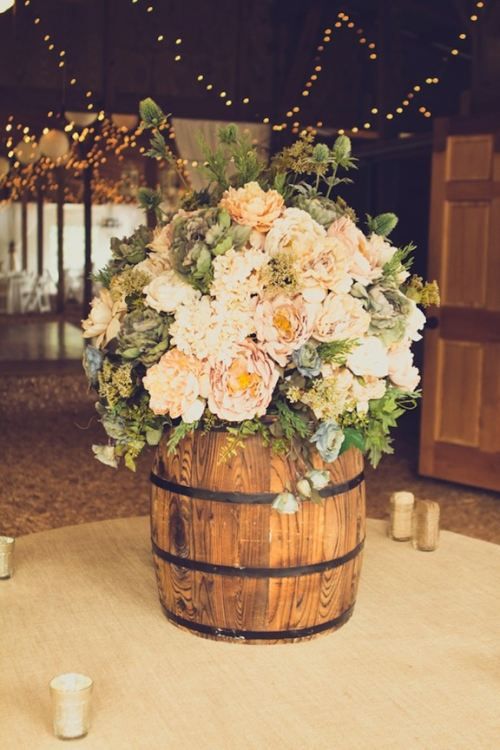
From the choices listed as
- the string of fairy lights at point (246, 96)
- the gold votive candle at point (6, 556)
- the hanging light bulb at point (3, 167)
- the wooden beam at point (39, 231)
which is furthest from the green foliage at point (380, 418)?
the wooden beam at point (39, 231)

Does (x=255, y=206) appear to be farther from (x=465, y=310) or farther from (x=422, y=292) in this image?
(x=465, y=310)

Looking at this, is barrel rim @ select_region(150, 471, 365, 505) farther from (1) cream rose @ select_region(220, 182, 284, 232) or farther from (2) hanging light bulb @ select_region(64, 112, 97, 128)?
(2) hanging light bulb @ select_region(64, 112, 97, 128)

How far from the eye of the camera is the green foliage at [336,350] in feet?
5.31

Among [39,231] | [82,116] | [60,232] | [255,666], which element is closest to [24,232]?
[39,231]

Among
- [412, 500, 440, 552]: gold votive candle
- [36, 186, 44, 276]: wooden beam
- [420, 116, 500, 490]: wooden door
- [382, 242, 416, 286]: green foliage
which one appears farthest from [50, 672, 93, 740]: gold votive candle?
[36, 186, 44, 276]: wooden beam

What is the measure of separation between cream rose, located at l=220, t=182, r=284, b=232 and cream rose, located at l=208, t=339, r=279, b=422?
0.19 m

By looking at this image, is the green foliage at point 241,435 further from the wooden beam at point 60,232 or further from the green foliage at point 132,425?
the wooden beam at point 60,232

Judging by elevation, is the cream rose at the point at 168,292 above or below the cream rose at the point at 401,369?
above

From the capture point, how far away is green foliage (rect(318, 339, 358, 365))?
63.7 inches

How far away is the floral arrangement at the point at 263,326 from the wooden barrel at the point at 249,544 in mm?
43

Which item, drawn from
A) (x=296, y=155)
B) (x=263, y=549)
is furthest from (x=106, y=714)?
(x=296, y=155)

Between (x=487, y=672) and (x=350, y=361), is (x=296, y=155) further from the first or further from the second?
(x=487, y=672)

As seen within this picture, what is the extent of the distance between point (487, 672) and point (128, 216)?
44.2 ft

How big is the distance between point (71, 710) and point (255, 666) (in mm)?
357
